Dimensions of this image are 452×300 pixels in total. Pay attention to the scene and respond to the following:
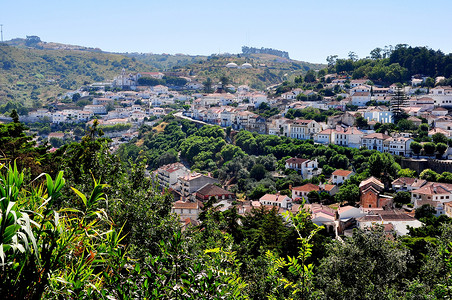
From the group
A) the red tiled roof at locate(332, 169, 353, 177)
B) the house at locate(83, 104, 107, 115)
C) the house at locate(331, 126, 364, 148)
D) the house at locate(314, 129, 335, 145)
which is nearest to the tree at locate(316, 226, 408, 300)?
the red tiled roof at locate(332, 169, 353, 177)

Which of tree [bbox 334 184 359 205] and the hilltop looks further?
the hilltop

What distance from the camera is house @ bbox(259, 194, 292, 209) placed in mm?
28562

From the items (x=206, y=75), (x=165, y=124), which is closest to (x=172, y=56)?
(x=206, y=75)

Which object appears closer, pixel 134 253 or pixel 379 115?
pixel 134 253

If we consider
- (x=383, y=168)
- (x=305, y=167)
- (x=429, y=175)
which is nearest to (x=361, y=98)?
(x=305, y=167)

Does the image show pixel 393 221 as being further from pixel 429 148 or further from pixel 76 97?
pixel 76 97

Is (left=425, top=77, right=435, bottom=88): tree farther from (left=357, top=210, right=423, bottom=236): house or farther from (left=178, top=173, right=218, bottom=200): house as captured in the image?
(left=357, top=210, right=423, bottom=236): house

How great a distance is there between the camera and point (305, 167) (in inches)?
1383

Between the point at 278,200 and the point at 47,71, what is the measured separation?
93476mm

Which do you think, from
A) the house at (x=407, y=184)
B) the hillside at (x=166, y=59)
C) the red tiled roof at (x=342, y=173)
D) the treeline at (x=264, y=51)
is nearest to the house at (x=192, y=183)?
the red tiled roof at (x=342, y=173)

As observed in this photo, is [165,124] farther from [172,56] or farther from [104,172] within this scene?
[172,56]

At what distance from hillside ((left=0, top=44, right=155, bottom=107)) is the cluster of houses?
2229 inches

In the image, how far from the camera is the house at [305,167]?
34875 millimetres

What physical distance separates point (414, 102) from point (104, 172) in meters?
43.9
